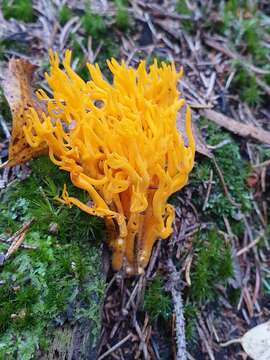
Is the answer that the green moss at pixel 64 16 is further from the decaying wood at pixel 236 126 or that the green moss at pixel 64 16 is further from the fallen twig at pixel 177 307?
the fallen twig at pixel 177 307

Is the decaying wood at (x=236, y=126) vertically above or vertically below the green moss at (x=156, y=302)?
above

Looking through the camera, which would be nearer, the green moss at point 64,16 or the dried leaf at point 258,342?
the dried leaf at point 258,342

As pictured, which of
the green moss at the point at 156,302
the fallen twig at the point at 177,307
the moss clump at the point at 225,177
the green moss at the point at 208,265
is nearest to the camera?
the fallen twig at the point at 177,307

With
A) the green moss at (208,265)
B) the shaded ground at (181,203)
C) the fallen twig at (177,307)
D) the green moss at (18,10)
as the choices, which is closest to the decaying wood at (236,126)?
the shaded ground at (181,203)

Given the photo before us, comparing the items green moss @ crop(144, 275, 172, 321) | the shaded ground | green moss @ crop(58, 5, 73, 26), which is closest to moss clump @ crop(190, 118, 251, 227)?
the shaded ground

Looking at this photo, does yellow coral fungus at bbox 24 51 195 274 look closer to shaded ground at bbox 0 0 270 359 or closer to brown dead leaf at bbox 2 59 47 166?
brown dead leaf at bbox 2 59 47 166

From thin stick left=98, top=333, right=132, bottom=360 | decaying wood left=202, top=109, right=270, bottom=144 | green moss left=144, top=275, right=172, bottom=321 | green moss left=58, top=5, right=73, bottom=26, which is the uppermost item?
green moss left=58, top=5, right=73, bottom=26

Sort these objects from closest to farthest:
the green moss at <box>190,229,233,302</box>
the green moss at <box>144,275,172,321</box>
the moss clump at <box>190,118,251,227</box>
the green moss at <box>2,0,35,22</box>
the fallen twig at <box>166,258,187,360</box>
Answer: the fallen twig at <box>166,258,187,360</box>
the green moss at <box>144,275,172,321</box>
the green moss at <box>190,229,233,302</box>
the moss clump at <box>190,118,251,227</box>
the green moss at <box>2,0,35,22</box>

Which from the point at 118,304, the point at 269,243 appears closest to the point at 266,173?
the point at 269,243
